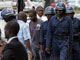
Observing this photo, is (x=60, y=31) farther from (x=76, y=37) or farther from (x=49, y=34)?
(x=76, y=37)

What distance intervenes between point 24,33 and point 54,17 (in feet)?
3.37

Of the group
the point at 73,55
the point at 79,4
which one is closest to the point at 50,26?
the point at 73,55

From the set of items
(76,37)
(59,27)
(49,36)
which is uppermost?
(59,27)

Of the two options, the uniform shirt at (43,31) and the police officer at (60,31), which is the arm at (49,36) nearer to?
the police officer at (60,31)

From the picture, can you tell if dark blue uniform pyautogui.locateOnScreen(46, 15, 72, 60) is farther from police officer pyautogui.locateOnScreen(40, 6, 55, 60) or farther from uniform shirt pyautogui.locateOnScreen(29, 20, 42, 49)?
uniform shirt pyautogui.locateOnScreen(29, 20, 42, 49)

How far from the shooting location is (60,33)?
604 centimetres

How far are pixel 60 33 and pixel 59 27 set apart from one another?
0.13 meters

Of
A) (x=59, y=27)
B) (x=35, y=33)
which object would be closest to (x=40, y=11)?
(x=35, y=33)

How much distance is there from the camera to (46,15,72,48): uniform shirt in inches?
238

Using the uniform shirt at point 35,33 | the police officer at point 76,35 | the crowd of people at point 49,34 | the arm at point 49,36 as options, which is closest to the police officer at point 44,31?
the crowd of people at point 49,34

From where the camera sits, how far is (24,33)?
5.46m

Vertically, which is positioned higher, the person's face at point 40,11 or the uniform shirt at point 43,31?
the person's face at point 40,11

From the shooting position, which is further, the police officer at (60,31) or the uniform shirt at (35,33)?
the uniform shirt at (35,33)

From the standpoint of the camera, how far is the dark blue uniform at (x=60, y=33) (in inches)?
239
